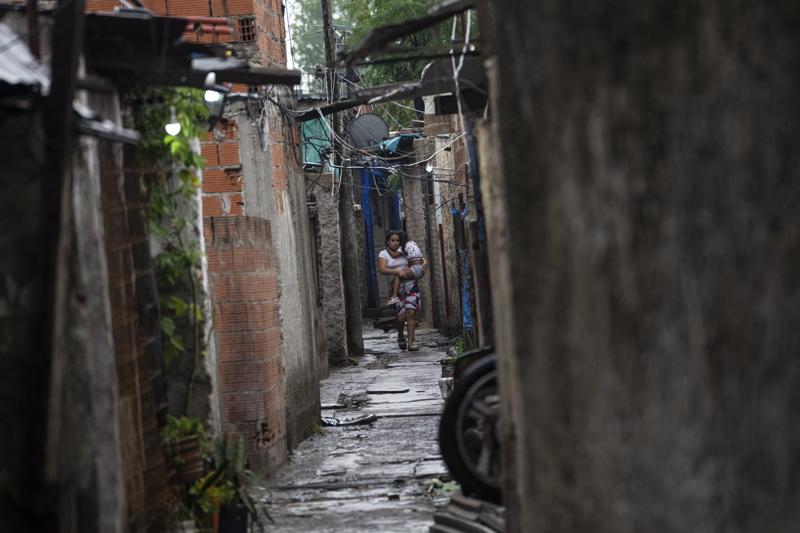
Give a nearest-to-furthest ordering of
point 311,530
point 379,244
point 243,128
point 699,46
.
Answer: point 699,46 → point 311,530 → point 243,128 → point 379,244

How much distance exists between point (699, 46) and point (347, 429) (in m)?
10.1

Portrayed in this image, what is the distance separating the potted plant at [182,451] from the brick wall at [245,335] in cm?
262

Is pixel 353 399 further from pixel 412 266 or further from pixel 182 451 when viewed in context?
pixel 182 451

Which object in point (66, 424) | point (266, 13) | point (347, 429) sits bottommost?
point (347, 429)

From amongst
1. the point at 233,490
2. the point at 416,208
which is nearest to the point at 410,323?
the point at 416,208

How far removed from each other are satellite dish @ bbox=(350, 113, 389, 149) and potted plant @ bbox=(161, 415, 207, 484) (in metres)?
12.5

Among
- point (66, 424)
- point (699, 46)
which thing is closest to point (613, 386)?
point (699, 46)

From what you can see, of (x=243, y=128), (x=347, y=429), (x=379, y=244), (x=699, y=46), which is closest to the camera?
(x=699, y=46)

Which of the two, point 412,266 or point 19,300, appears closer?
point 19,300

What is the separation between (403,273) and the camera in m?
20.7

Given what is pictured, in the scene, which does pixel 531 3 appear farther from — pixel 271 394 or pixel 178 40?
pixel 271 394

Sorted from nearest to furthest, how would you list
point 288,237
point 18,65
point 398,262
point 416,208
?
point 18,65 → point 288,237 → point 398,262 → point 416,208

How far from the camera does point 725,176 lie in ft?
10.5

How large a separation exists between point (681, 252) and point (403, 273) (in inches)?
690
